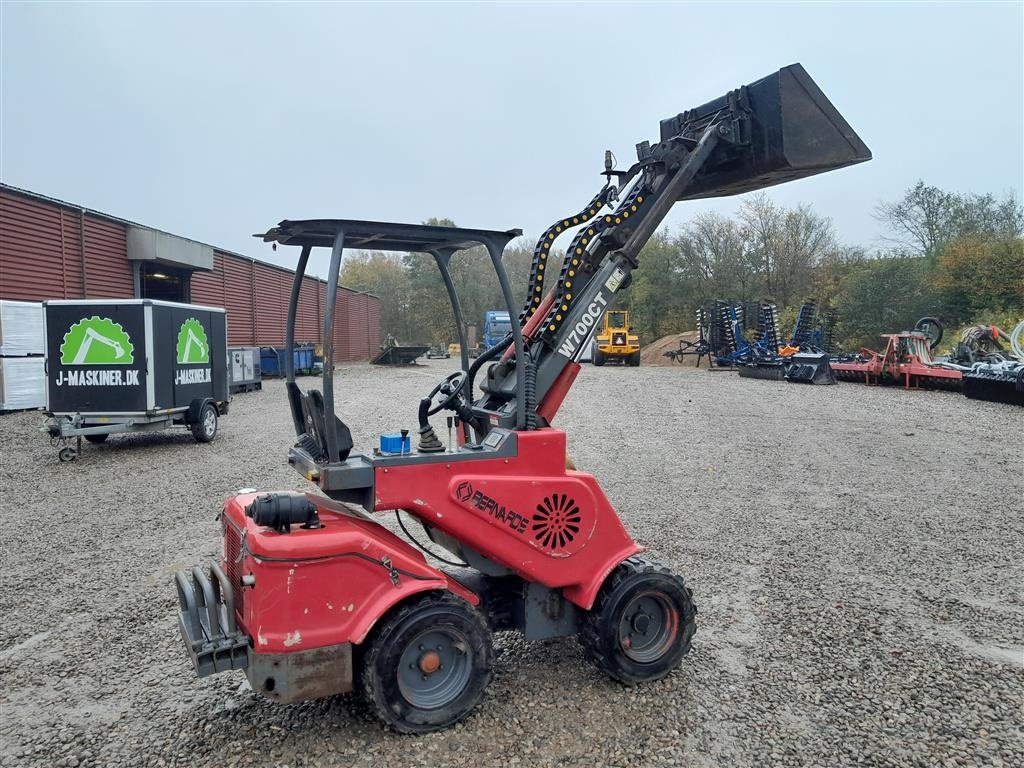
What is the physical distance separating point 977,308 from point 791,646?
1015 inches

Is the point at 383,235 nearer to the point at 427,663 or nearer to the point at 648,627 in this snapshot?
the point at 427,663

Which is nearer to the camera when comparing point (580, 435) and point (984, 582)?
point (984, 582)

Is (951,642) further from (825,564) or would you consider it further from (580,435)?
(580,435)

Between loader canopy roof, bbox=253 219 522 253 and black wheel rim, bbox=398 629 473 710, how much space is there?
6.10ft

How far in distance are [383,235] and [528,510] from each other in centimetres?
150

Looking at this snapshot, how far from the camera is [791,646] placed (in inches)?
171

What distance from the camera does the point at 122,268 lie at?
2119 cm

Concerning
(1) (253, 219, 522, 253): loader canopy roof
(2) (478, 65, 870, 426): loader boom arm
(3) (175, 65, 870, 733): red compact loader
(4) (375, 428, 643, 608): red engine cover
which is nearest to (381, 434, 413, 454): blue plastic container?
(3) (175, 65, 870, 733): red compact loader

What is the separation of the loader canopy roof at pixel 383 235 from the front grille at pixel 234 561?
1439mm

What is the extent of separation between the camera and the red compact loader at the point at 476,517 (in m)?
3.13

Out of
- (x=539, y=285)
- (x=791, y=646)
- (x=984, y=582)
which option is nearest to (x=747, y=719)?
(x=791, y=646)

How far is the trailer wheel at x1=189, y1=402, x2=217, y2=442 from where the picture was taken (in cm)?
1196

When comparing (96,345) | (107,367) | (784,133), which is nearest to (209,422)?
(107,367)

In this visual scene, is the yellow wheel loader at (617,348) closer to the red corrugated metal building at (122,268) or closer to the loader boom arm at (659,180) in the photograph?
the red corrugated metal building at (122,268)
